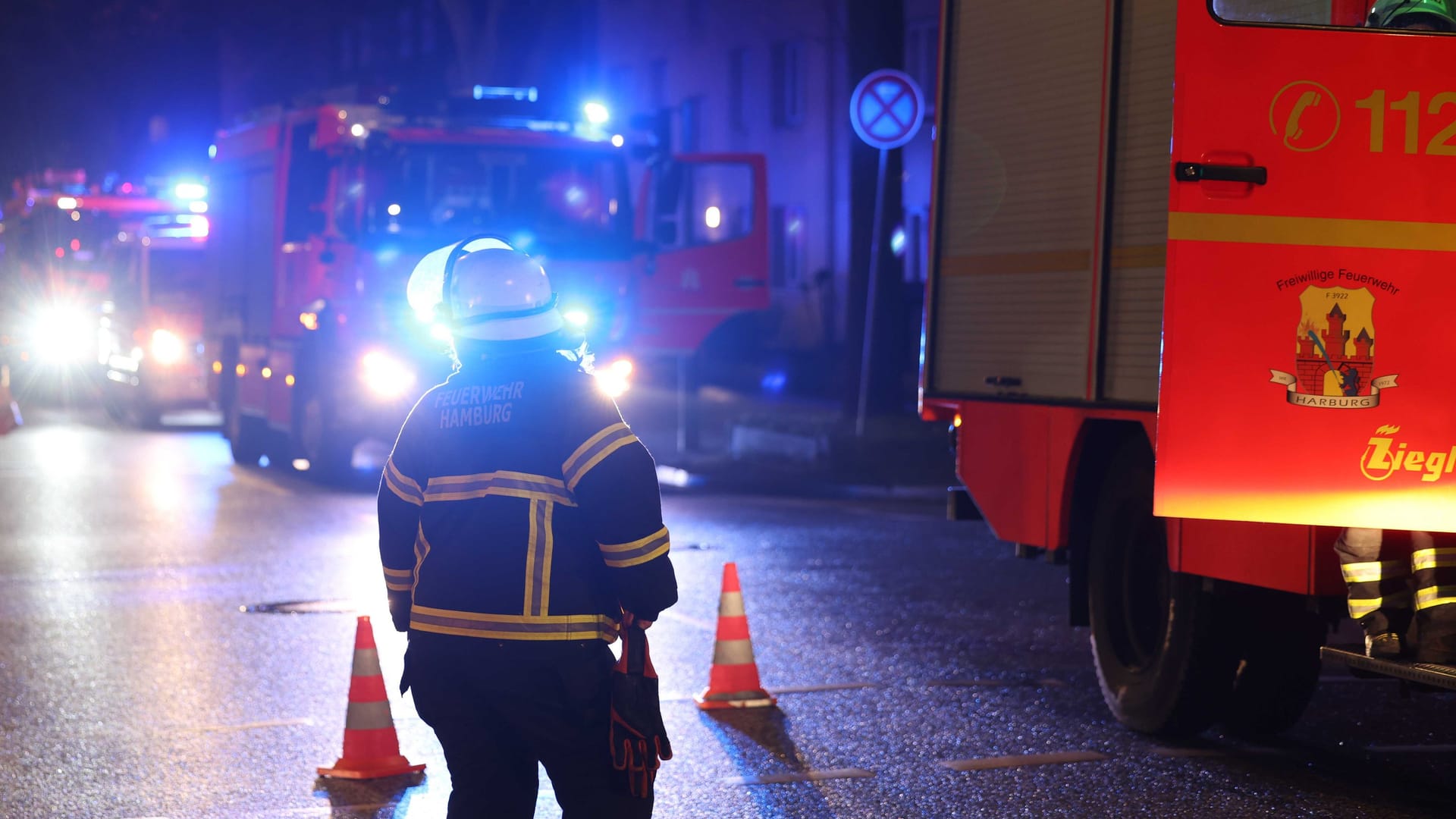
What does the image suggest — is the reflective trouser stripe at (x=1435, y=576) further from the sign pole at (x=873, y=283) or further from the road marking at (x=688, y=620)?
the sign pole at (x=873, y=283)

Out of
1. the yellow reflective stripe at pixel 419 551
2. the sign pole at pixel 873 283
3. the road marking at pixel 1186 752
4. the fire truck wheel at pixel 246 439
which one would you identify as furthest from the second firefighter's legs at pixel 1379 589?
the fire truck wheel at pixel 246 439

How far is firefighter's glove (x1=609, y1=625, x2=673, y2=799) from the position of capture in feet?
13.3

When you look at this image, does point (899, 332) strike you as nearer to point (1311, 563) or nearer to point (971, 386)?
point (971, 386)

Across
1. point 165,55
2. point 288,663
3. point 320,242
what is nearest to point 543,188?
A: point 320,242

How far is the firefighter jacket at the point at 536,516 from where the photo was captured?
4.11m

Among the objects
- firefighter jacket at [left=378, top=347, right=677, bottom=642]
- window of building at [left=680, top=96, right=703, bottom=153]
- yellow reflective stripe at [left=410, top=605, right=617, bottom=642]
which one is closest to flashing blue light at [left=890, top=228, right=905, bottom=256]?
firefighter jacket at [left=378, top=347, right=677, bottom=642]

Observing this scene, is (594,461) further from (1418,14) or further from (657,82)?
(657,82)

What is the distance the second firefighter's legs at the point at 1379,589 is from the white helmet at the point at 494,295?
2715 mm

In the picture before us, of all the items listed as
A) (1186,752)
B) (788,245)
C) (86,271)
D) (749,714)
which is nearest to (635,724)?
(1186,752)

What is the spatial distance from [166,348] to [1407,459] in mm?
19286

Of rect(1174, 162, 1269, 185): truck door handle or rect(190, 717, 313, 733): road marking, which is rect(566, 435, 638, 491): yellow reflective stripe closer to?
rect(1174, 162, 1269, 185): truck door handle

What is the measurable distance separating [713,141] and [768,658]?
113 feet

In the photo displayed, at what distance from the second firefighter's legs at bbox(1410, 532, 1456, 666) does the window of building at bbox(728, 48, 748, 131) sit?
118ft

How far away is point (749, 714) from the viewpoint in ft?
24.8
